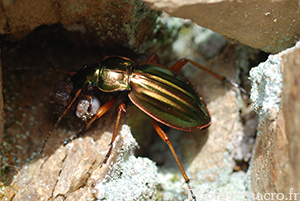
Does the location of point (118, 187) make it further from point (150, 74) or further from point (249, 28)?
point (249, 28)

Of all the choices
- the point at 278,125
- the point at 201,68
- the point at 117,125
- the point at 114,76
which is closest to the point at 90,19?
the point at 114,76

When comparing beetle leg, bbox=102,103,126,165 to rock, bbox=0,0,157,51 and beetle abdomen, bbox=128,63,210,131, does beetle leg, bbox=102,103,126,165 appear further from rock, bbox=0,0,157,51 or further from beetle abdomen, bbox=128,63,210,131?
rock, bbox=0,0,157,51

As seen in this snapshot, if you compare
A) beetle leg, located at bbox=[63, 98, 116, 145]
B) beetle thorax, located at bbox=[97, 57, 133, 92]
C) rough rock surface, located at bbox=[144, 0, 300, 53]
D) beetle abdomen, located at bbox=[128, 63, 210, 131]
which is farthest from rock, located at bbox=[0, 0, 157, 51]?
beetle leg, located at bbox=[63, 98, 116, 145]

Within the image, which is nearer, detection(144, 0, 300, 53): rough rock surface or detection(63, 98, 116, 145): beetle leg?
detection(144, 0, 300, 53): rough rock surface

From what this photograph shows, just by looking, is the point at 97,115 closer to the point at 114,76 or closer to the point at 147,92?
the point at 114,76

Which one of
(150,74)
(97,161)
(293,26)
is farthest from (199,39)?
(97,161)

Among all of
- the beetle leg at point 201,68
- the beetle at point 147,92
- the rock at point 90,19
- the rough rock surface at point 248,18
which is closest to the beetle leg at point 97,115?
the beetle at point 147,92

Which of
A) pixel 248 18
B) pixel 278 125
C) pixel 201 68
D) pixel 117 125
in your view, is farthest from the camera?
pixel 201 68

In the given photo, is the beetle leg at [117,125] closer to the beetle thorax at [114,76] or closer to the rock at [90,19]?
Answer: the beetle thorax at [114,76]
